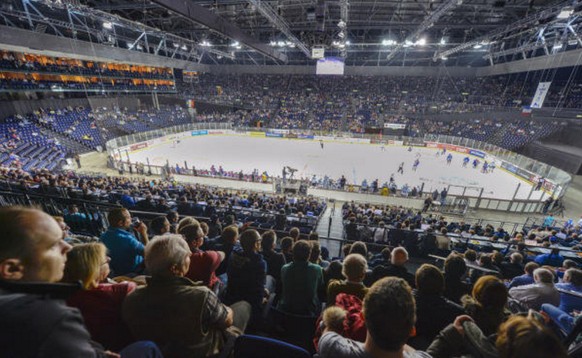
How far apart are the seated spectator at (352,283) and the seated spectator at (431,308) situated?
1.97ft

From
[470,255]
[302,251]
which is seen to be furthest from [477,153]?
[302,251]

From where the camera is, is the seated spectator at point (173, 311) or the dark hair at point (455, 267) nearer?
the seated spectator at point (173, 311)

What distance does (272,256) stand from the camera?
14.2ft

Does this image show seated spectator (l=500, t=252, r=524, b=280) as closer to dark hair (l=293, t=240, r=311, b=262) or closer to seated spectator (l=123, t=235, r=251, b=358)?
dark hair (l=293, t=240, r=311, b=262)

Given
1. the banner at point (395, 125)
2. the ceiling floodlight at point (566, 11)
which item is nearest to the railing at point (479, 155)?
the banner at point (395, 125)

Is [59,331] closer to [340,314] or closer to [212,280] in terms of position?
[340,314]

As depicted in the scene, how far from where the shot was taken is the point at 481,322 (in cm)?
241

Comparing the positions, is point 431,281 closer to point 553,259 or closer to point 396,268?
point 396,268

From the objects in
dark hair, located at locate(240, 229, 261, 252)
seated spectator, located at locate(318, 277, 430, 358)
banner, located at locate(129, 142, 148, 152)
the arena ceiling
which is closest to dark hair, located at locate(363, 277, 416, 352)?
seated spectator, located at locate(318, 277, 430, 358)

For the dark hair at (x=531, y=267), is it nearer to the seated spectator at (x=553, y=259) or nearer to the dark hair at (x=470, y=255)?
the dark hair at (x=470, y=255)

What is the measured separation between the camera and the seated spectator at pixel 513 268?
5559mm

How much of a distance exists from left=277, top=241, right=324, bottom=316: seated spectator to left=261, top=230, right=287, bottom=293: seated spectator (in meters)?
0.93

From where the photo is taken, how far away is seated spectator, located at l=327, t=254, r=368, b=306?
113 inches

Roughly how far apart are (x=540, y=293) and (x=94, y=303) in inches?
211
